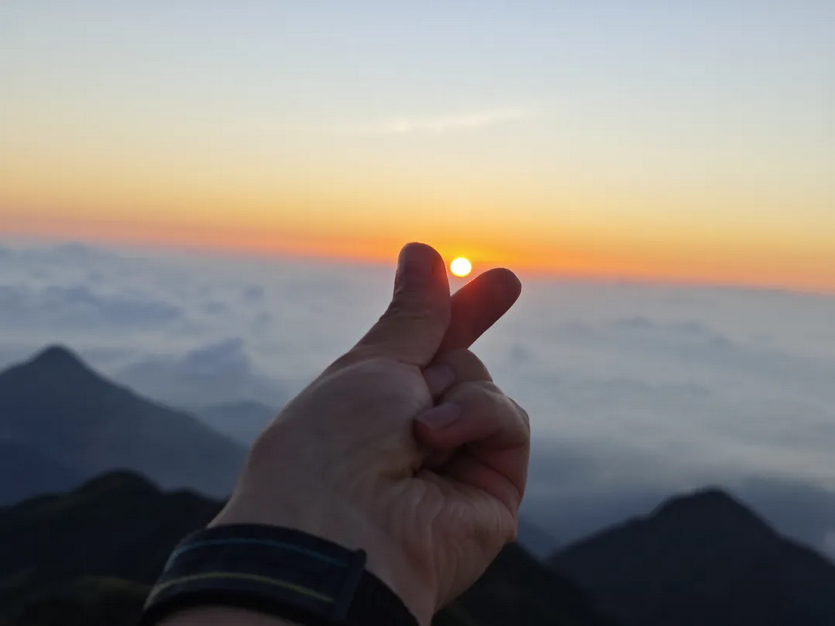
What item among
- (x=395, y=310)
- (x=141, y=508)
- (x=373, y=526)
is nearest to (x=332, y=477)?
(x=373, y=526)

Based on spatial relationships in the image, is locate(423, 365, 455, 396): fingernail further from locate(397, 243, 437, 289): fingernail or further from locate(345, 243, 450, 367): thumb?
locate(397, 243, 437, 289): fingernail

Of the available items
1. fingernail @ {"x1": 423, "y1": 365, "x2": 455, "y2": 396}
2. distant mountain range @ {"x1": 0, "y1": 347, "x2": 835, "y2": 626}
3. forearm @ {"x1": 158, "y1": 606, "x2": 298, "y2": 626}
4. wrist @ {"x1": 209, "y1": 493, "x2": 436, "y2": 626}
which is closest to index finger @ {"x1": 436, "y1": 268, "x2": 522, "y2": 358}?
fingernail @ {"x1": 423, "y1": 365, "x2": 455, "y2": 396}

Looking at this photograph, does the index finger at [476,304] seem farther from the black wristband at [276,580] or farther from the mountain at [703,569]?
the mountain at [703,569]

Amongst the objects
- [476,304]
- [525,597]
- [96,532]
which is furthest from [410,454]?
[96,532]

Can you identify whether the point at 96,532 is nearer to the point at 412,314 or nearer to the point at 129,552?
the point at 129,552

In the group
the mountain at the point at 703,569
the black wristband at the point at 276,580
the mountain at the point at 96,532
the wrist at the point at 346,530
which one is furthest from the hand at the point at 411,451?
the mountain at the point at 703,569

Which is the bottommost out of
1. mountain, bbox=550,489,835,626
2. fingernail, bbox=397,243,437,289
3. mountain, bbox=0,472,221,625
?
mountain, bbox=550,489,835,626

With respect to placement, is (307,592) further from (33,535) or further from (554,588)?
(33,535)

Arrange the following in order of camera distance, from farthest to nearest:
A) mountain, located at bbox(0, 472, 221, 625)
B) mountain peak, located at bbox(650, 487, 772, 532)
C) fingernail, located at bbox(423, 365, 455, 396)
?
1. mountain peak, located at bbox(650, 487, 772, 532)
2. mountain, located at bbox(0, 472, 221, 625)
3. fingernail, located at bbox(423, 365, 455, 396)
